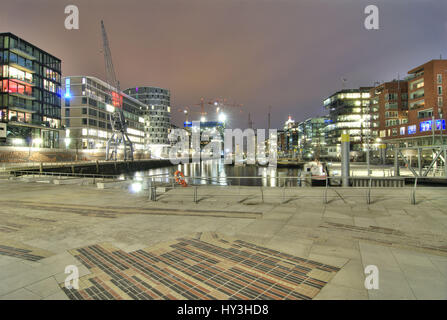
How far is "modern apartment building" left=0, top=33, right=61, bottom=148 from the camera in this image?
2265 inches

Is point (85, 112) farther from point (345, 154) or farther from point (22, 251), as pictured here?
point (22, 251)

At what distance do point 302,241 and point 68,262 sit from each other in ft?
18.5

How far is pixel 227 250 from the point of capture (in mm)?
6016

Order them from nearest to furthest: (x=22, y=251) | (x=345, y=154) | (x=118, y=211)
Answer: (x=22, y=251)
(x=118, y=211)
(x=345, y=154)

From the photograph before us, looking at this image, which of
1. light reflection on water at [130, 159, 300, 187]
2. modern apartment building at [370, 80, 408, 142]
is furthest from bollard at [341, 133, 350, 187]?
modern apartment building at [370, 80, 408, 142]

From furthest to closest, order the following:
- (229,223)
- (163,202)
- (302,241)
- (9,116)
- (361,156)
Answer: (361,156) < (9,116) < (163,202) < (229,223) < (302,241)

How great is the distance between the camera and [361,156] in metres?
87.6

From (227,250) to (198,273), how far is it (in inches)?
53.1

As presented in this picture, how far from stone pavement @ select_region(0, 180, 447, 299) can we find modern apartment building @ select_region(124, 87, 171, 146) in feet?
498

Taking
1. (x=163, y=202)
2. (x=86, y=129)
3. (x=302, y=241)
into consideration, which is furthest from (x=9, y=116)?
(x=302, y=241)

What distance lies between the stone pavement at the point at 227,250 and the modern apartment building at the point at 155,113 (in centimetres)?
15181

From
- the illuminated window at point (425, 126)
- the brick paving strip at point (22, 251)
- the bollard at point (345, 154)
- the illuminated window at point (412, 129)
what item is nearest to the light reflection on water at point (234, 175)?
the bollard at point (345, 154)

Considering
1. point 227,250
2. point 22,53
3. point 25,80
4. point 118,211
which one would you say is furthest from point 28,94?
point 227,250
